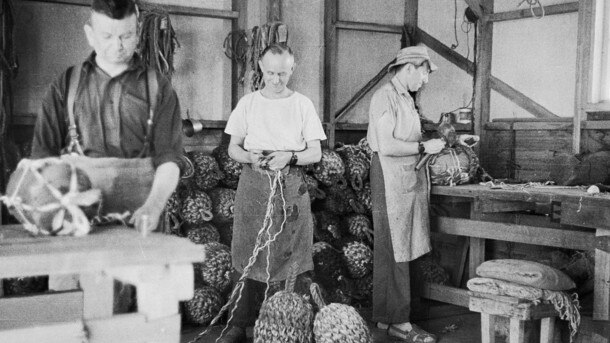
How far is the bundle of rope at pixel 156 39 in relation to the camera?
628cm

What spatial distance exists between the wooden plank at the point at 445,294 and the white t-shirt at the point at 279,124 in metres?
1.91

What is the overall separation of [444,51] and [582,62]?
1808 millimetres

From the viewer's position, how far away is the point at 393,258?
6.01 metres

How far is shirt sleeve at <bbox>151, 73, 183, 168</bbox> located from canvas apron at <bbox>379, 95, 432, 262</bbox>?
3.07 metres

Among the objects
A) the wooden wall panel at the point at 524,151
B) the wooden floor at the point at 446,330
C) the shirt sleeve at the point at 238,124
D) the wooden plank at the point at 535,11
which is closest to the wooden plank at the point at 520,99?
the wooden wall panel at the point at 524,151

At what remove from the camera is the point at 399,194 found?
235 inches

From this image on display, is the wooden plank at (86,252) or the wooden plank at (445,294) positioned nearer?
the wooden plank at (86,252)

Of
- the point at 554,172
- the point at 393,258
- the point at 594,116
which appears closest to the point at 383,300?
the point at 393,258

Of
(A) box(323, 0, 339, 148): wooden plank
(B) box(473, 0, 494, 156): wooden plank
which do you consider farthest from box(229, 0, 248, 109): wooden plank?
(B) box(473, 0, 494, 156): wooden plank

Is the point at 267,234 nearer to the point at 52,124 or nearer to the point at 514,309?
the point at 514,309

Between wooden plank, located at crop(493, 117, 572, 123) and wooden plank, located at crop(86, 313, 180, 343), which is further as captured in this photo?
wooden plank, located at crop(493, 117, 572, 123)

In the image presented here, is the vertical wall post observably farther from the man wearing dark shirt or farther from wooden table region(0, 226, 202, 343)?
wooden table region(0, 226, 202, 343)

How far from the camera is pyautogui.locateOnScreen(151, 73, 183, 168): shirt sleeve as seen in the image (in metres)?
2.99

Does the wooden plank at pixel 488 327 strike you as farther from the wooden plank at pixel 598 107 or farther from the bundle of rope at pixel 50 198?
the bundle of rope at pixel 50 198
